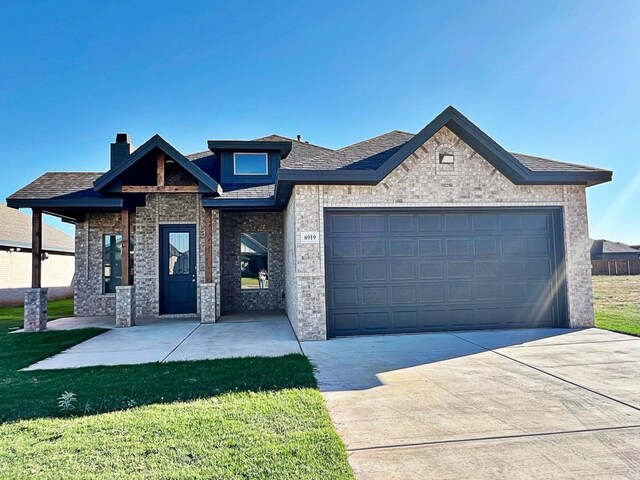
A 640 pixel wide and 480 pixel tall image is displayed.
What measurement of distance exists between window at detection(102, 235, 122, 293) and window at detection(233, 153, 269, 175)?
4718mm

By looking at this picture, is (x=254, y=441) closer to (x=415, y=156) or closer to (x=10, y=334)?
(x=415, y=156)

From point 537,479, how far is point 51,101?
20017 millimetres

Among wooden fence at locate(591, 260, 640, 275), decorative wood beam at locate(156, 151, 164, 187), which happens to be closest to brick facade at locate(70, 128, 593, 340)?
decorative wood beam at locate(156, 151, 164, 187)

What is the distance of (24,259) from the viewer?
59.9 ft

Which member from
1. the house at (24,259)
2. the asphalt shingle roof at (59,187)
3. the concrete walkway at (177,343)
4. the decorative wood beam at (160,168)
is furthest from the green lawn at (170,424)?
the house at (24,259)

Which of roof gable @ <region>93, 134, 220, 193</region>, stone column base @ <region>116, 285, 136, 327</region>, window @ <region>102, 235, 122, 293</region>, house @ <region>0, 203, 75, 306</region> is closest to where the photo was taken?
roof gable @ <region>93, 134, 220, 193</region>

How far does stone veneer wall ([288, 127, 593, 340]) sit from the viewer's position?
26.2ft

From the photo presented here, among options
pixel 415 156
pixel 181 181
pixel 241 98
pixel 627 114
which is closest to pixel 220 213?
pixel 181 181

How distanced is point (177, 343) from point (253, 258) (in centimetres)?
510

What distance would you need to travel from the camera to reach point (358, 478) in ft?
9.14

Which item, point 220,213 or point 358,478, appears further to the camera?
point 220,213

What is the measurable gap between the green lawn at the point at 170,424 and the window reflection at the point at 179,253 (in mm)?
6073

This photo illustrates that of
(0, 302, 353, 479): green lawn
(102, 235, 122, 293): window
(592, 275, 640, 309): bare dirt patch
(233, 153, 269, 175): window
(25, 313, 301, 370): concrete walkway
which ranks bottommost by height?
(592, 275, 640, 309): bare dirt patch

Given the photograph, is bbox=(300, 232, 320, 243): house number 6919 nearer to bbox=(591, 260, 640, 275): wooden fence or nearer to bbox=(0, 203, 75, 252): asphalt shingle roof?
bbox=(0, 203, 75, 252): asphalt shingle roof
